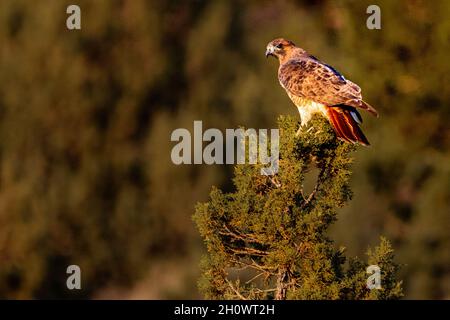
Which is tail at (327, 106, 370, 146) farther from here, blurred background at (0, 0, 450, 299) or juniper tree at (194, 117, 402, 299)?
blurred background at (0, 0, 450, 299)

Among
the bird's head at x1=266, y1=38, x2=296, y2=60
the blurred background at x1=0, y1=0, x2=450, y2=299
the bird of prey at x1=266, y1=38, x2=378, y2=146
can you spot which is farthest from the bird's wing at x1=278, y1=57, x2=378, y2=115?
the blurred background at x1=0, y1=0, x2=450, y2=299

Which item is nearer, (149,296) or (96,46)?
(149,296)

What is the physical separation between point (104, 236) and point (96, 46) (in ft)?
14.4

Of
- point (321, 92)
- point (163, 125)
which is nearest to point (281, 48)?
point (321, 92)

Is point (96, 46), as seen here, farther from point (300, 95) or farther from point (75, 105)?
point (300, 95)

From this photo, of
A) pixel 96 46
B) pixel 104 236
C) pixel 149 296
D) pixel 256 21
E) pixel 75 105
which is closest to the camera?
pixel 149 296

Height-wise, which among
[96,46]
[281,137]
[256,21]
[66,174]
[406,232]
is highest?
[256,21]

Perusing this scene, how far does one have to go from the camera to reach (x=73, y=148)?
20.5m

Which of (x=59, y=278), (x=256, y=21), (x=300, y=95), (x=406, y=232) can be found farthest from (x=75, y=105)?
(x=300, y=95)

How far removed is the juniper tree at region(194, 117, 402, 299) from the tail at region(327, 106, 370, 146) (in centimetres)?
38

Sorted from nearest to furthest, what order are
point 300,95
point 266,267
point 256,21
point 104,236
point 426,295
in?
point 266,267, point 300,95, point 426,295, point 104,236, point 256,21

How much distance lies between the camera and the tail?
22.2 feet

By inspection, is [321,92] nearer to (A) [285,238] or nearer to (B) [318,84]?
(B) [318,84]

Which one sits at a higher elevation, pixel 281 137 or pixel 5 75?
pixel 5 75
